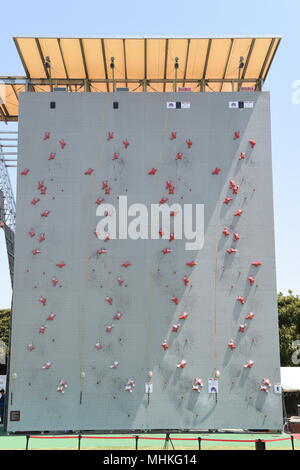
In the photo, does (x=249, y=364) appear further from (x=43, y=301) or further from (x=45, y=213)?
(x=45, y=213)

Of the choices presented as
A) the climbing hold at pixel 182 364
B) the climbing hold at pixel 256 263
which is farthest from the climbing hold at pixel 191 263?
the climbing hold at pixel 182 364

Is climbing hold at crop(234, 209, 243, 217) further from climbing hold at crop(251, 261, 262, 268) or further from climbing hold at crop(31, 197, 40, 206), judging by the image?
climbing hold at crop(31, 197, 40, 206)

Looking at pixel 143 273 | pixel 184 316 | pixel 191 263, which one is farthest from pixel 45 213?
pixel 184 316

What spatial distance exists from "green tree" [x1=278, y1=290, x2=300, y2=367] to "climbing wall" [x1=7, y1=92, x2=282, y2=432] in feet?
47.7

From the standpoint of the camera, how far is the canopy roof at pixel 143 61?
20.3 m

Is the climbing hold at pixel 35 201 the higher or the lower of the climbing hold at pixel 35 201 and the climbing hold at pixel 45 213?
the higher

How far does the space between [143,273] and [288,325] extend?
1789 centimetres

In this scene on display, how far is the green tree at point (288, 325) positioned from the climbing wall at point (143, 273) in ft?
47.7

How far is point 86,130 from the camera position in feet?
66.8

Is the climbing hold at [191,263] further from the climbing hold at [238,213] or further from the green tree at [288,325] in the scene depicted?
the green tree at [288,325]

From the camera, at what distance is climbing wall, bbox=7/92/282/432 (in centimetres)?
1888

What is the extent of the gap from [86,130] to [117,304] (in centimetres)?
622

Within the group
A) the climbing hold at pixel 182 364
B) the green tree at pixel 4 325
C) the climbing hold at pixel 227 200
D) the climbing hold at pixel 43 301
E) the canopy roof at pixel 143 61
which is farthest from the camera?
the green tree at pixel 4 325

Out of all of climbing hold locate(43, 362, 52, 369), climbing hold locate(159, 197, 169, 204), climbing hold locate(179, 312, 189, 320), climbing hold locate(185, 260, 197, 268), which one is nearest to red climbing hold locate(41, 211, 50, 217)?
climbing hold locate(159, 197, 169, 204)
